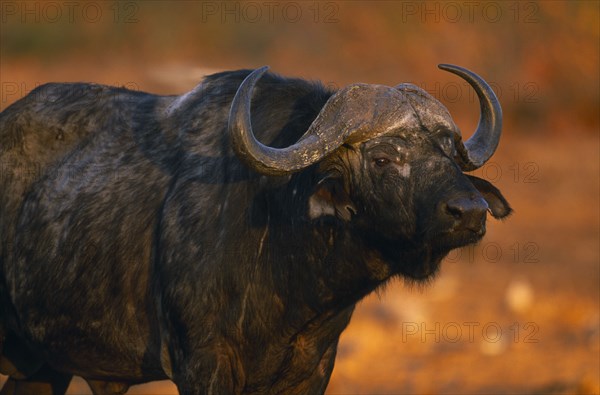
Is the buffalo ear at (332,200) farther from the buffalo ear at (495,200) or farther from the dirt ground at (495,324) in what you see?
the dirt ground at (495,324)

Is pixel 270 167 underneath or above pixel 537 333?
above

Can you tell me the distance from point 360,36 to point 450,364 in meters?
16.7

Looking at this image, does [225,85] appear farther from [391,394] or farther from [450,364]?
[450,364]

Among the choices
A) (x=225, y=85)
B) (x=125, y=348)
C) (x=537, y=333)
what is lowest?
(x=537, y=333)

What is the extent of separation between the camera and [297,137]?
714cm

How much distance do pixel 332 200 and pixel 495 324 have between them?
29.8ft

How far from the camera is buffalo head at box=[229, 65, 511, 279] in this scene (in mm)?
6445

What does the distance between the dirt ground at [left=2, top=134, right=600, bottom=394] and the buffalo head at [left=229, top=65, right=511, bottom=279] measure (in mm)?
4174

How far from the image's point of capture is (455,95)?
86.0ft

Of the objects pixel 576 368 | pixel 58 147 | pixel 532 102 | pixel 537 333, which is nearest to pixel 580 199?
pixel 532 102
